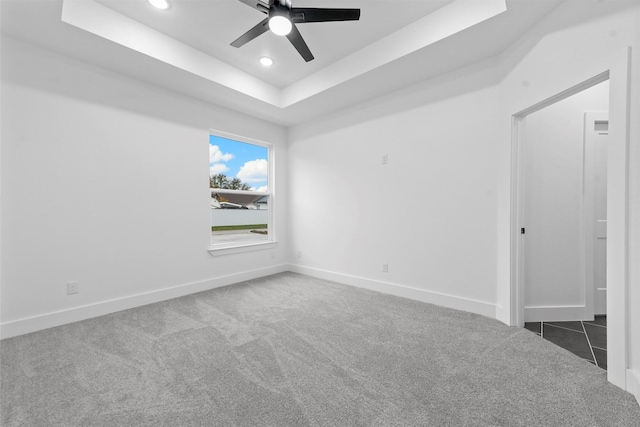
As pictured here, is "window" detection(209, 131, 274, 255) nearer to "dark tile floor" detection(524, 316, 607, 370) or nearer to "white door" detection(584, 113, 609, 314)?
"dark tile floor" detection(524, 316, 607, 370)

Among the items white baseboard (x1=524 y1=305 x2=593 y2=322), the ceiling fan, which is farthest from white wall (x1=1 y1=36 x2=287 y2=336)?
white baseboard (x1=524 y1=305 x2=593 y2=322)

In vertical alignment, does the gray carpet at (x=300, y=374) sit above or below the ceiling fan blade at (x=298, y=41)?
below

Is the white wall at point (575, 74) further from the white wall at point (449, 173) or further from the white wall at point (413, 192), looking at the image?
the white wall at point (413, 192)

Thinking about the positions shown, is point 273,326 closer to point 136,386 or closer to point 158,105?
point 136,386

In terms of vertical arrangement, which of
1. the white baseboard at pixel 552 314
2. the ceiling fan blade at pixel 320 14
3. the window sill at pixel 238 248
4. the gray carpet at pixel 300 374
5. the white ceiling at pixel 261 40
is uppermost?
the white ceiling at pixel 261 40

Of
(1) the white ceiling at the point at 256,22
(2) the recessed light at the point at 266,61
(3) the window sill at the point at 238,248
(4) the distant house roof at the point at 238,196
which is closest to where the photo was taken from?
(1) the white ceiling at the point at 256,22

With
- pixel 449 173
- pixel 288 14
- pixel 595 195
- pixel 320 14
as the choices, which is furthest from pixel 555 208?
pixel 288 14

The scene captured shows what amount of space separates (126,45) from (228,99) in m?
1.26

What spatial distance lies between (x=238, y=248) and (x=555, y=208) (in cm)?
395

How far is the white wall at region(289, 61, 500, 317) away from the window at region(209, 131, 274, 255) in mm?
743

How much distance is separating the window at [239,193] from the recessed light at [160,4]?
1.62 meters

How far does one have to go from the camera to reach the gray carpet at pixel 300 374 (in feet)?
4.62

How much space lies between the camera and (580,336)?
7.57 feet

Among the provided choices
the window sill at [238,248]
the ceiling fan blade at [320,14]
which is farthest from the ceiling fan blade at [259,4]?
the window sill at [238,248]
